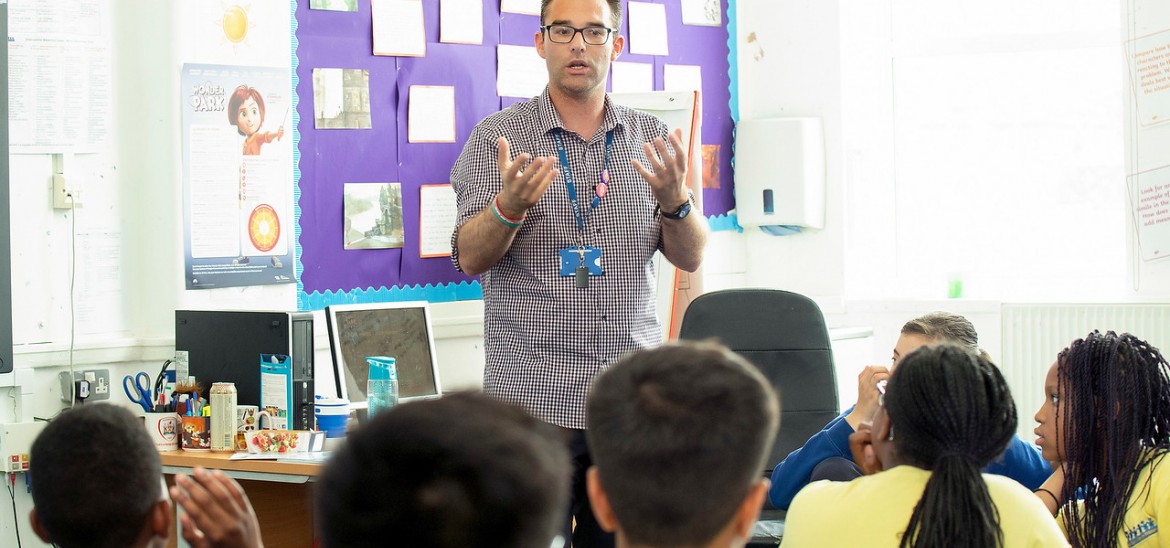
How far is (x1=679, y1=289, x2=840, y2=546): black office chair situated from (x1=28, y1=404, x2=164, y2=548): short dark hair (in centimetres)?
198

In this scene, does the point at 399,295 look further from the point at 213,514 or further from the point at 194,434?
the point at 213,514

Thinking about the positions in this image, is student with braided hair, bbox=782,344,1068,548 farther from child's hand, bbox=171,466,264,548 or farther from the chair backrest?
the chair backrest

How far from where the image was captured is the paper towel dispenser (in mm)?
4652

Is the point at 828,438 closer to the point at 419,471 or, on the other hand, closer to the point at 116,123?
the point at 419,471

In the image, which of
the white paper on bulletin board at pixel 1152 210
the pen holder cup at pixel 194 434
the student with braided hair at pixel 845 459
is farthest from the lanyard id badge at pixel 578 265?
the white paper on bulletin board at pixel 1152 210

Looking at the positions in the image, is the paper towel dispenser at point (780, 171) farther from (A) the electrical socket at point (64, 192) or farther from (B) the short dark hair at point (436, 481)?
(B) the short dark hair at point (436, 481)

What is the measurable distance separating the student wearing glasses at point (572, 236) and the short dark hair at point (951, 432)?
0.85m

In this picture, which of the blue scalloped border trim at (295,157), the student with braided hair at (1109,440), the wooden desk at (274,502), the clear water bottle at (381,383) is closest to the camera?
the student with braided hair at (1109,440)

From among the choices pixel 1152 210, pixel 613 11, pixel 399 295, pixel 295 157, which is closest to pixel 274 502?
pixel 399 295

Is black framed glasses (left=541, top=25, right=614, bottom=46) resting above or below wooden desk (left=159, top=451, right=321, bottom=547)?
above

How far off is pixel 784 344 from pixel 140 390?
174 cm

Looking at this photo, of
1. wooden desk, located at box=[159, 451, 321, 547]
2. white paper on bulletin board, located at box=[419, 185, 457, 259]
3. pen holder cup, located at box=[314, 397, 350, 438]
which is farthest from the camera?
white paper on bulletin board, located at box=[419, 185, 457, 259]

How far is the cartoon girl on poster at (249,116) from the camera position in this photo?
3.28 m

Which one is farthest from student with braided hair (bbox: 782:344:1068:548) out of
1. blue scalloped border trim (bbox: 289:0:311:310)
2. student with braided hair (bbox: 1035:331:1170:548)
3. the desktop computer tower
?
blue scalloped border trim (bbox: 289:0:311:310)
